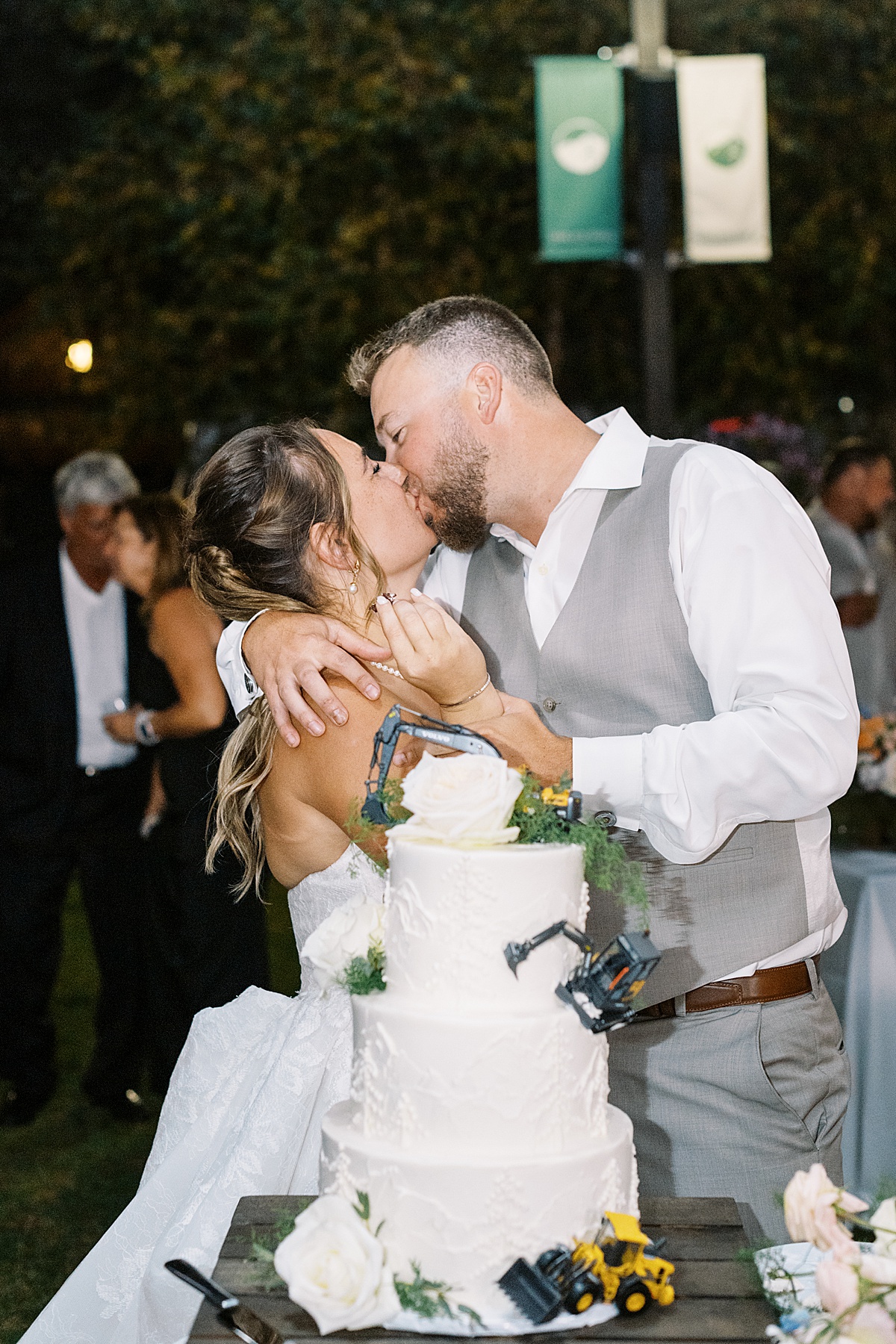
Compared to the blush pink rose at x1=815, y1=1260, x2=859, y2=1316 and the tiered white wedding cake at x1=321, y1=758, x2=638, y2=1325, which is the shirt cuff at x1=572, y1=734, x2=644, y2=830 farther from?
the blush pink rose at x1=815, y1=1260, x2=859, y2=1316

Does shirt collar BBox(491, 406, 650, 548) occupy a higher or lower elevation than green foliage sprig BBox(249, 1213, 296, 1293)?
higher

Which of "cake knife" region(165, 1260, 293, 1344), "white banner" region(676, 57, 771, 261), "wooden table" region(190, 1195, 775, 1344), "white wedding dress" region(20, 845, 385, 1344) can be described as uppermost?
"white banner" region(676, 57, 771, 261)

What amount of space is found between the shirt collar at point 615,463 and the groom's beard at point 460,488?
→ 0.16 m

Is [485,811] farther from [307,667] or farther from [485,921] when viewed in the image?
[307,667]

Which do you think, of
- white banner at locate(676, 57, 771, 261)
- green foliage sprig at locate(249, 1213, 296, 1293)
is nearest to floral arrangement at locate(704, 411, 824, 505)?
white banner at locate(676, 57, 771, 261)

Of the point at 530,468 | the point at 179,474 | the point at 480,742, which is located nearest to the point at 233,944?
the point at 530,468

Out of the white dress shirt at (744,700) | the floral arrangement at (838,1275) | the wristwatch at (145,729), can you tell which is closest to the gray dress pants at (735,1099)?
the white dress shirt at (744,700)

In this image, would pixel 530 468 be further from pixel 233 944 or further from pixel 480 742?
pixel 233 944

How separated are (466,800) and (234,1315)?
0.61m

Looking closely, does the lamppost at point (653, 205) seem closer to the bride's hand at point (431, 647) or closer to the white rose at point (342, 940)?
the bride's hand at point (431, 647)

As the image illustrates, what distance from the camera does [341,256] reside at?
12484mm

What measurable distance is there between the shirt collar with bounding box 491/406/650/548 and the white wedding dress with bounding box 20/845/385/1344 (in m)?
0.74

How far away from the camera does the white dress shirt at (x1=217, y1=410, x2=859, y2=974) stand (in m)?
2.03

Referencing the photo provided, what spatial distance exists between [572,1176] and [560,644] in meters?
0.99
